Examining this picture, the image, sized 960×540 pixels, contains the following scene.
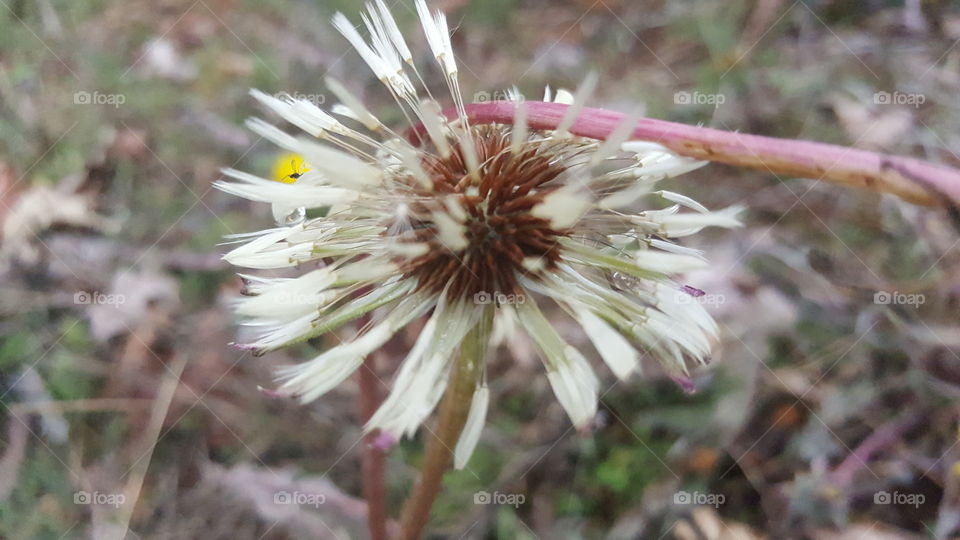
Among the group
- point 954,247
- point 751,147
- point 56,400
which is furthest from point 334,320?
point 954,247

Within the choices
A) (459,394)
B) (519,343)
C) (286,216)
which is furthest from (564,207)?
(519,343)

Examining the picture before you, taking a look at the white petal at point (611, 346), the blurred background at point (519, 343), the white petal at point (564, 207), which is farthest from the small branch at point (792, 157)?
the blurred background at point (519, 343)

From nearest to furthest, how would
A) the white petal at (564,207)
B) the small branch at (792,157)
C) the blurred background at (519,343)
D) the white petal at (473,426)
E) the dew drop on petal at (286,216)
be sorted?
the small branch at (792,157)
the white petal at (564,207)
the white petal at (473,426)
the dew drop on petal at (286,216)
the blurred background at (519,343)

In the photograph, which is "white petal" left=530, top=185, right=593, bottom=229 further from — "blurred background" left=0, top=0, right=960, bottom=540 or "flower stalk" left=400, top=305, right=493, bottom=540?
"blurred background" left=0, top=0, right=960, bottom=540

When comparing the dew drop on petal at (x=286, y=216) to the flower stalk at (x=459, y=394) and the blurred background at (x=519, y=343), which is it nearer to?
the flower stalk at (x=459, y=394)

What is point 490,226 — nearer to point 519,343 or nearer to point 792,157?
point 792,157

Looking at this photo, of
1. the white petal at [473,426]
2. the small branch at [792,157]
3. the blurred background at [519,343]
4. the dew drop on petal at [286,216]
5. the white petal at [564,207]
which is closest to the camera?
the small branch at [792,157]

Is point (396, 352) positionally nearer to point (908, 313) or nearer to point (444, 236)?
point (444, 236)
